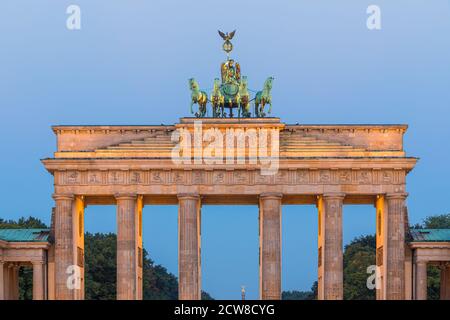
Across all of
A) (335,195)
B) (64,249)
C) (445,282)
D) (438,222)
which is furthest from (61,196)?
(438,222)

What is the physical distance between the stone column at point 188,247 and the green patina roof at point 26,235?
37.9ft

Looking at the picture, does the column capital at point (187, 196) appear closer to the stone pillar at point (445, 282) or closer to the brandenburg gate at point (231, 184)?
the brandenburg gate at point (231, 184)

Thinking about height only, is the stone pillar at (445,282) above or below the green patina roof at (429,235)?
below

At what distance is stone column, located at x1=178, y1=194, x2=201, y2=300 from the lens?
11181 centimetres

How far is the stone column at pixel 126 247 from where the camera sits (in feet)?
367

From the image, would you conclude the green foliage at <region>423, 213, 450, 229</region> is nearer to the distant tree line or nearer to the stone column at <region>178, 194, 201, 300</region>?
the distant tree line

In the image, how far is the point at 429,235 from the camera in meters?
115

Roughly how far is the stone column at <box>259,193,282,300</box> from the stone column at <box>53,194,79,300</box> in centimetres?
1570

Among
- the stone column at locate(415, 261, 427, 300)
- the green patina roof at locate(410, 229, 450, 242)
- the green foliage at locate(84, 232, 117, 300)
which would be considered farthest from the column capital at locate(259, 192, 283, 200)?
the green foliage at locate(84, 232, 117, 300)

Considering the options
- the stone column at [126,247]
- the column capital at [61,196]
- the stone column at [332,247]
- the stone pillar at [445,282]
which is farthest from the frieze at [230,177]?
the stone pillar at [445,282]

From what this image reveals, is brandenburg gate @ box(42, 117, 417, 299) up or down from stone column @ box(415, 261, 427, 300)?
up
